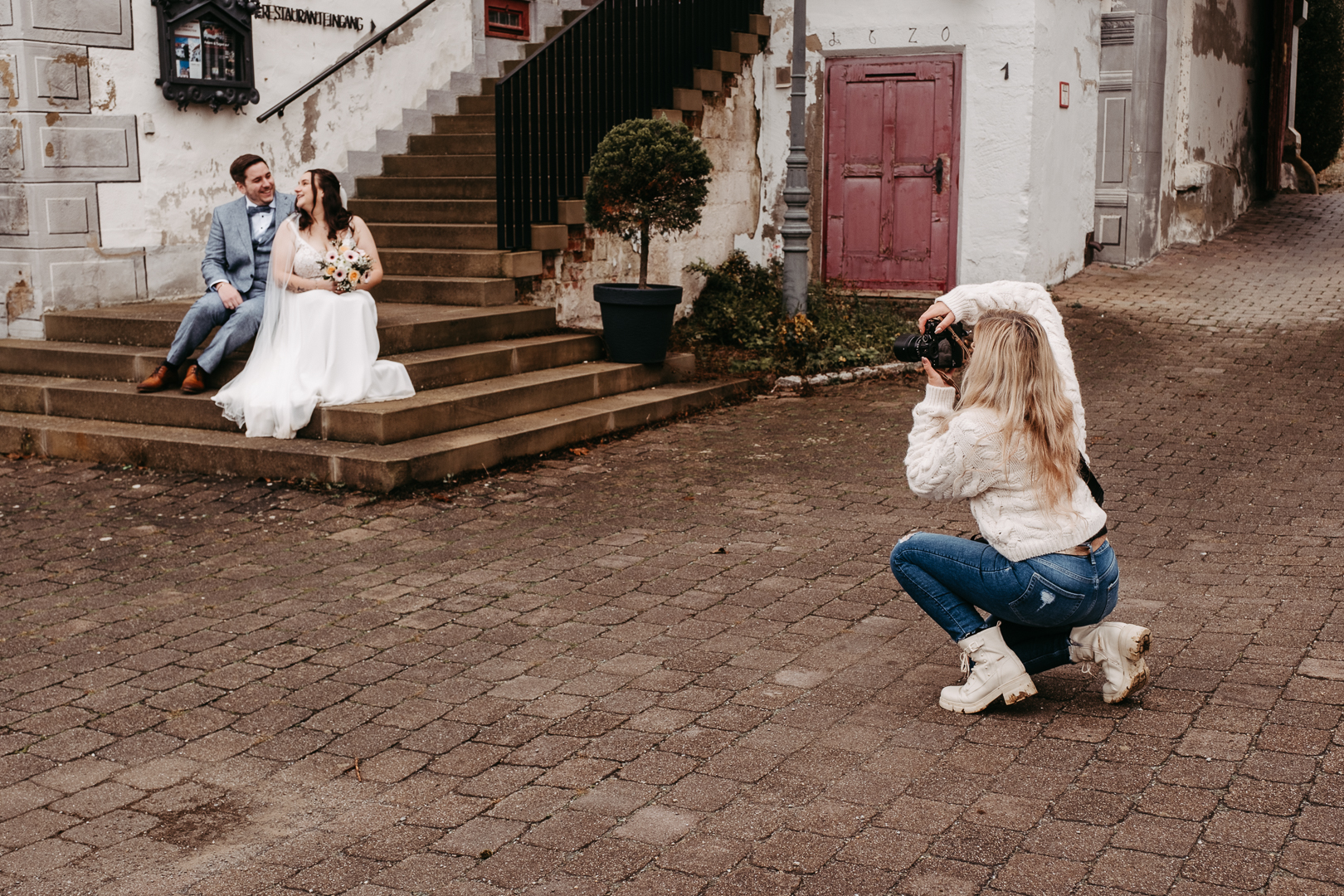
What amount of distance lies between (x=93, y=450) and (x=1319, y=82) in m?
19.1

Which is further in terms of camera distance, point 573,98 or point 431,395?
point 573,98

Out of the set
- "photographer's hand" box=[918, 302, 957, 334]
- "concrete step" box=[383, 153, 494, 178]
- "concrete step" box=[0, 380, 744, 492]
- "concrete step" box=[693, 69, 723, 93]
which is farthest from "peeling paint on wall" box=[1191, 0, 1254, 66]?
"photographer's hand" box=[918, 302, 957, 334]

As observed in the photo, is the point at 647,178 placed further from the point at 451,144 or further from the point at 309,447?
the point at 309,447

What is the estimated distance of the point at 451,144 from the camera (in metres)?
11.4

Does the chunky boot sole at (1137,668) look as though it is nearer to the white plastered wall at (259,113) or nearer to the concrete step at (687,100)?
the white plastered wall at (259,113)

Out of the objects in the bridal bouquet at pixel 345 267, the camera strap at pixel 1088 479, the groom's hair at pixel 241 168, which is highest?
the groom's hair at pixel 241 168

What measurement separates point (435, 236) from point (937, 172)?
5.06 m

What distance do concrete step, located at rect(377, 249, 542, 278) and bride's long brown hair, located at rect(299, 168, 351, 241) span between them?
1.72 m

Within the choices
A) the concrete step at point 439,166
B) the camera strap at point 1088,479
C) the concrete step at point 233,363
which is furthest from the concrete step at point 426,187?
the camera strap at point 1088,479

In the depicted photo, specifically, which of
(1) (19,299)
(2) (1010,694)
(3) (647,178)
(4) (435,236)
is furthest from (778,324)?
(2) (1010,694)

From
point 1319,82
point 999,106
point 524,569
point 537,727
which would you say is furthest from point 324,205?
point 1319,82

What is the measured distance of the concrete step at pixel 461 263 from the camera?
379 inches

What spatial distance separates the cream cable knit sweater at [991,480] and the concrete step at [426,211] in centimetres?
625

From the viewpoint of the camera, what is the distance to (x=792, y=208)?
1071cm
